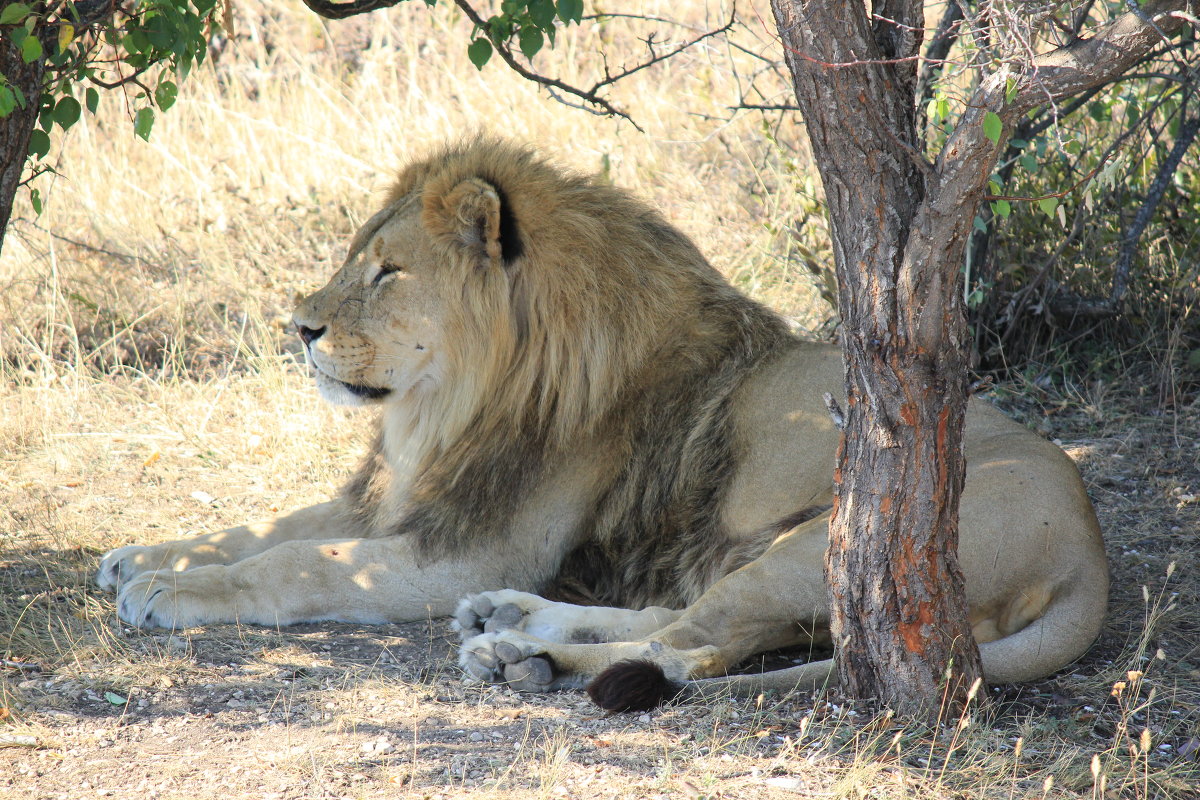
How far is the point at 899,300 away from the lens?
7.94ft

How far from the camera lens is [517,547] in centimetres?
354

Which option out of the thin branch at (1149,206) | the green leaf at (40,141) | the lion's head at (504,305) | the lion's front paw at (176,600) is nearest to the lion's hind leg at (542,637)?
the lion's head at (504,305)

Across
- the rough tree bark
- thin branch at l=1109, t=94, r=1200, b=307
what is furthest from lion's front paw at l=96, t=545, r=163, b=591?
thin branch at l=1109, t=94, r=1200, b=307

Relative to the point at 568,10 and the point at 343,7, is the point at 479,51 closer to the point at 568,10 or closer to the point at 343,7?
the point at 568,10

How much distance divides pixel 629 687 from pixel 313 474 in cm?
246

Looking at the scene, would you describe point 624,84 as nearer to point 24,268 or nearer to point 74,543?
point 24,268

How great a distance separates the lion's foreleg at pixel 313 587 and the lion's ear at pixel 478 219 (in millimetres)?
900

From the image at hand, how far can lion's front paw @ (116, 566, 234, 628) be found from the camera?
3.35m

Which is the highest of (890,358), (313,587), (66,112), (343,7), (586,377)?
(343,7)

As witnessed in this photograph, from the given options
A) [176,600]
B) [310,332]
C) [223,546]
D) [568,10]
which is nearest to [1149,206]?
[568,10]

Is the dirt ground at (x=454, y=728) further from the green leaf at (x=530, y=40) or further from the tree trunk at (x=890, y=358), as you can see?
the green leaf at (x=530, y=40)

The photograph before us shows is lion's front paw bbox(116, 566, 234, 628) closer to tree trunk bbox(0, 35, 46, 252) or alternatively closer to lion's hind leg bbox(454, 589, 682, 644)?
lion's hind leg bbox(454, 589, 682, 644)

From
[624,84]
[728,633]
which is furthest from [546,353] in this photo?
[624,84]

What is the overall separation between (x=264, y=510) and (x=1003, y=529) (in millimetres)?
2811
